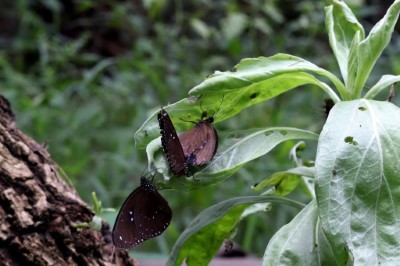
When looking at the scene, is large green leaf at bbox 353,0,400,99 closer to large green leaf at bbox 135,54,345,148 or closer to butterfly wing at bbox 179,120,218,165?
large green leaf at bbox 135,54,345,148

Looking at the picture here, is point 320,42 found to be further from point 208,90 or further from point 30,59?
point 208,90

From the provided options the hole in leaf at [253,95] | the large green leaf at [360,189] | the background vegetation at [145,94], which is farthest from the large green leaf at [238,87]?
the background vegetation at [145,94]

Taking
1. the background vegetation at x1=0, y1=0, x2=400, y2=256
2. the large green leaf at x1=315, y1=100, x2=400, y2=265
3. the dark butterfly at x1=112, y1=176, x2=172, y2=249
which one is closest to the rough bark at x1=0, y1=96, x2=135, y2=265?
the dark butterfly at x1=112, y1=176, x2=172, y2=249

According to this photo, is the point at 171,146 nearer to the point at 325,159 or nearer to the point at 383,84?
the point at 325,159

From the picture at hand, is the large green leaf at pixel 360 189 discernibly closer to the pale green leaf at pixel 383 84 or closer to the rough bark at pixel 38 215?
the pale green leaf at pixel 383 84

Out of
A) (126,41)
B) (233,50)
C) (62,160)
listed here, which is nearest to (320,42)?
(233,50)

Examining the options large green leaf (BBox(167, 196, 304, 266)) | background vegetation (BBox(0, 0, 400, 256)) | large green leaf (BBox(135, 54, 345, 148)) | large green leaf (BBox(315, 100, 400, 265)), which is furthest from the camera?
background vegetation (BBox(0, 0, 400, 256))

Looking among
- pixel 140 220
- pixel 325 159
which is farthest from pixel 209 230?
pixel 325 159
